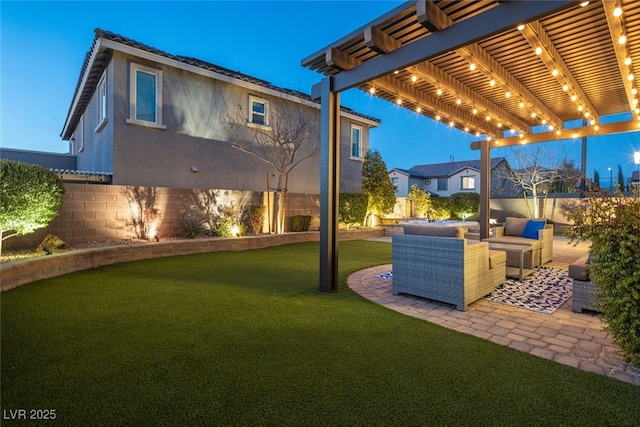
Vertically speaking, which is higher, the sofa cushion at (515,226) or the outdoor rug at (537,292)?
the sofa cushion at (515,226)

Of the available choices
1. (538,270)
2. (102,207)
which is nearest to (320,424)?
(538,270)

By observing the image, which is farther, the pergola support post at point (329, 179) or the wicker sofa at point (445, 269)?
the pergola support post at point (329, 179)

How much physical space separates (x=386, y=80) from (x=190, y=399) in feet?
17.4

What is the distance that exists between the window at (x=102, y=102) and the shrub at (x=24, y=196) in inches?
151

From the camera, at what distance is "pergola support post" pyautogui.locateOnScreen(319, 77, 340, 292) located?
4680 millimetres

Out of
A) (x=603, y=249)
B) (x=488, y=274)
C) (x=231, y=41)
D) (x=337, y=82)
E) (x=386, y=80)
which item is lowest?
(x=488, y=274)

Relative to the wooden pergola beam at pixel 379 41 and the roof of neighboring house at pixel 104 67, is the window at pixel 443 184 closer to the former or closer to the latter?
the roof of neighboring house at pixel 104 67

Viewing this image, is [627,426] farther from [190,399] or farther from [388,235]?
[388,235]

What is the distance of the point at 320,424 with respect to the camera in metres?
1.92

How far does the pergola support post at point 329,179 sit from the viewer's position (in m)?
4.68

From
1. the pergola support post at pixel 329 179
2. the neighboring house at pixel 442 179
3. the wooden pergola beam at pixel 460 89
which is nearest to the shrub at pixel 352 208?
the wooden pergola beam at pixel 460 89

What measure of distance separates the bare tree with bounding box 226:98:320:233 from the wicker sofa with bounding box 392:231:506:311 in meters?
6.37

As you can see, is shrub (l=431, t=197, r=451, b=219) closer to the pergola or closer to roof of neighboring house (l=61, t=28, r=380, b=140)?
roof of neighboring house (l=61, t=28, r=380, b=140)

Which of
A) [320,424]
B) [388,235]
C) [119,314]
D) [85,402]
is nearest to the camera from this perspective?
[320,424]
